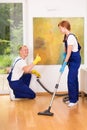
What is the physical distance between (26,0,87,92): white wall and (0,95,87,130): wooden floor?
0.63m

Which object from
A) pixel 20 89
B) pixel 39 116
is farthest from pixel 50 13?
pixel 39 116

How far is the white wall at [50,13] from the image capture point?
5930 mm

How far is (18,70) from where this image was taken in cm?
545

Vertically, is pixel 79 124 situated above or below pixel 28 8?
below

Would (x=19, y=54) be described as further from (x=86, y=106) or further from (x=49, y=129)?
(x=49, y=129)

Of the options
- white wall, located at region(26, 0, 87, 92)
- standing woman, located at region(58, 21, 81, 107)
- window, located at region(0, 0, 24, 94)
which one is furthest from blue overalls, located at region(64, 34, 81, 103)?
window, located at region(0, 0, 24, 94)

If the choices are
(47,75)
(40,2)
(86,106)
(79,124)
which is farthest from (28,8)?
(79,124)

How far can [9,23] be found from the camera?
6016mm

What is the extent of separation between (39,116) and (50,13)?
7.80 ft

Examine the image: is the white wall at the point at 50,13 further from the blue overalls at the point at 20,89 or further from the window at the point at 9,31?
the blue overalls at the point at 20,89

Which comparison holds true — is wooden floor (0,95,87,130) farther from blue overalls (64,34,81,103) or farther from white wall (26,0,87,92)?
white wall (26,0,87,92)

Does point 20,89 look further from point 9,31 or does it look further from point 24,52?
point 9,31

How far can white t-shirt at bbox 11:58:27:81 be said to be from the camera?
17.6 ft

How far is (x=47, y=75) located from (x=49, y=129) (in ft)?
8.14
